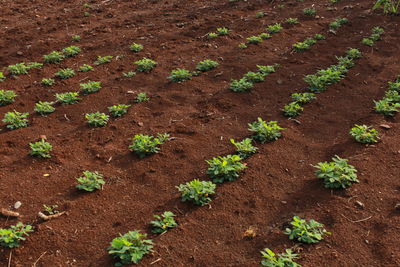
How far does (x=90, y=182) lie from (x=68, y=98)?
7.79 ft

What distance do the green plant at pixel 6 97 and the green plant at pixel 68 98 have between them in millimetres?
736

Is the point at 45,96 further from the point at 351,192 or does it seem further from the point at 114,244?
the point at 351,192

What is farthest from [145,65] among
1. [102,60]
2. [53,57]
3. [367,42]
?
[367,42]

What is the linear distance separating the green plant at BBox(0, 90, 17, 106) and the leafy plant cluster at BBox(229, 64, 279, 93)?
141 inches

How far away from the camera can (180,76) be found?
678 cm

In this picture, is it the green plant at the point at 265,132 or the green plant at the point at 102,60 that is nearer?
the green plant at the point at 265,132

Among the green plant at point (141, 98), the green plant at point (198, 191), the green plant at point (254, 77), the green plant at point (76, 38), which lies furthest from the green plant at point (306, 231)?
the green plant at point (76, 38)

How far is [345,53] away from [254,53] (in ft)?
6.03

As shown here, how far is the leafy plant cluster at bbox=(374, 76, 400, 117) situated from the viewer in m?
5.50

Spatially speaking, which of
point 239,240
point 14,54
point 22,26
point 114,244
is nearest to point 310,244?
point 239,240

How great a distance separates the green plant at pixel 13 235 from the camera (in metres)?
3.39

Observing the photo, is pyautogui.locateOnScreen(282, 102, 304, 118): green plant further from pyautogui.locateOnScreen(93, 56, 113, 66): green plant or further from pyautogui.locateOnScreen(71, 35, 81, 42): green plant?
pyautogui.locateOnScreen(71, 35, 81, 42): green plant

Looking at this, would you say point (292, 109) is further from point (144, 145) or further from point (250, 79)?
point (144, 145)

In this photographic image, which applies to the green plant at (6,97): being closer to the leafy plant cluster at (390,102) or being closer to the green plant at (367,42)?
the leafy plant cluster at (390,102)
